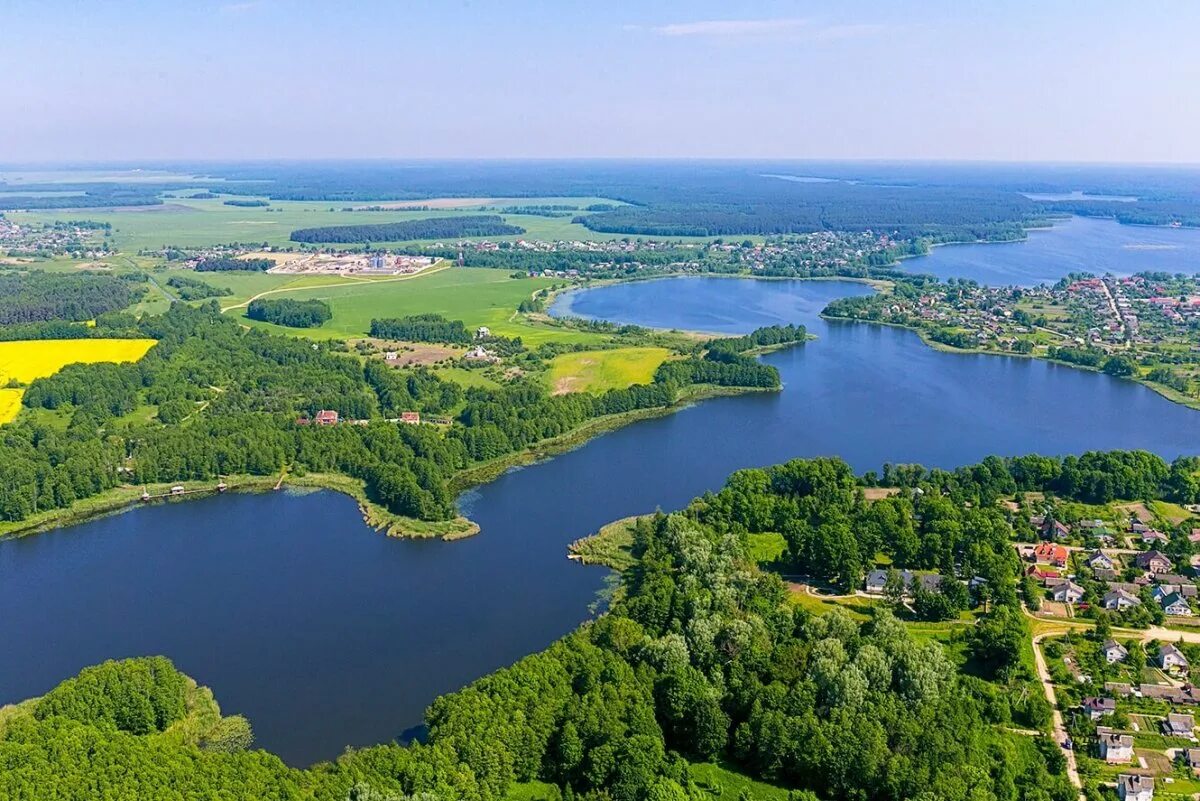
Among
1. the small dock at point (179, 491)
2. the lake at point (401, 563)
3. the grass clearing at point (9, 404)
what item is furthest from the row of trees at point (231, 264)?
the lake at point (401, 563)

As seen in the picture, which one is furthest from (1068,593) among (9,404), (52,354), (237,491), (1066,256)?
(1066,256)

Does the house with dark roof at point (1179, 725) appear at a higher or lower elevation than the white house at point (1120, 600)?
lower

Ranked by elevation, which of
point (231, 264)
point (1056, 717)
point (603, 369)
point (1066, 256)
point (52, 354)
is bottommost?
point (1056, 717)

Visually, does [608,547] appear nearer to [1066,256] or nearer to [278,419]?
[278,419]

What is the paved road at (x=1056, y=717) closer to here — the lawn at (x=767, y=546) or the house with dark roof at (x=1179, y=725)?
the house with dark roof at (x=1179, y=725)

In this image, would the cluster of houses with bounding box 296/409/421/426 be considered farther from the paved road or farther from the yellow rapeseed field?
the paved road
